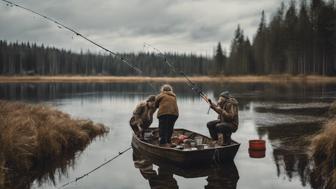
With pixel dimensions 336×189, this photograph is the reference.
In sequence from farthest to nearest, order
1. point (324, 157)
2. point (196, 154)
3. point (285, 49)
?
point (285, 49)
point (324, 157)
point (196, 154)

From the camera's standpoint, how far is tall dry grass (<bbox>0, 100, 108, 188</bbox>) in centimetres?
1085

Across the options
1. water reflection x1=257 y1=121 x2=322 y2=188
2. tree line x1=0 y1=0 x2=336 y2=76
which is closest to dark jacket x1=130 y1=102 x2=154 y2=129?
water reflection x1=257 y1=121 x2=322 y2=188

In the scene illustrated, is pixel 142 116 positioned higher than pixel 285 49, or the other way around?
pixel 285 49

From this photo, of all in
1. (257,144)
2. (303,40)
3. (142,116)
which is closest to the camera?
(257,144)

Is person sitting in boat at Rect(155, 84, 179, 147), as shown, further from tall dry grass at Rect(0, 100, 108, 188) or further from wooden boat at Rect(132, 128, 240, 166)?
tall dry grass at Rect(0, 100, 108, 188)

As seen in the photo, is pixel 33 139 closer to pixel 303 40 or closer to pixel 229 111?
pixel 229 111

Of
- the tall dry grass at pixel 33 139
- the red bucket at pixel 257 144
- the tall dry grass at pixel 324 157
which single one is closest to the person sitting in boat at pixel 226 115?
the red bucket at pixel 257 144

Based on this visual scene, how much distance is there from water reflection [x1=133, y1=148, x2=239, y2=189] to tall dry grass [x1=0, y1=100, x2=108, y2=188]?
A: 9.22 feet

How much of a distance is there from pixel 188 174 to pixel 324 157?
3934 millimetres

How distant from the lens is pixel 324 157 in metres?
12.2

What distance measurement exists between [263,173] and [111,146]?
6881mm

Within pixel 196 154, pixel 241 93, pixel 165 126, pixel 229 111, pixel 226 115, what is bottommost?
pixel 196 154

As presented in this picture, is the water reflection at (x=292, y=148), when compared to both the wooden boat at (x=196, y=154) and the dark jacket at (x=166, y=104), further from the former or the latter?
the dark jacket at (x=166, y=104)

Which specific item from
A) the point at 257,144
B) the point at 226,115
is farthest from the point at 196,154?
the point at 257,144
